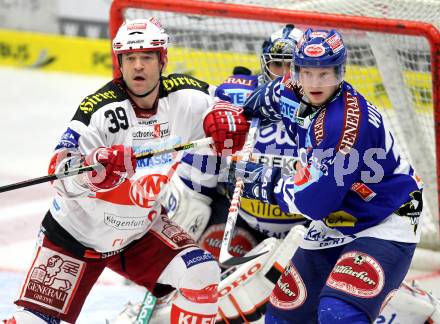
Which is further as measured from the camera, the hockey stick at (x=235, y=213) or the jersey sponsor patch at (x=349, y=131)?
the hockey stick at (x=235, y=213)

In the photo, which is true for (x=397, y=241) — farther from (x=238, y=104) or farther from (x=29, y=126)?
(x=29, y=126)

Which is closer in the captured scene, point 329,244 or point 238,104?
point 329,244

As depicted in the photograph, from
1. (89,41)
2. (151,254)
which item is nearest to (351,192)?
(151,254)

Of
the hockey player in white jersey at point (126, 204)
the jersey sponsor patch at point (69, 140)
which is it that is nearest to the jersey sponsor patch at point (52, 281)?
the hockey player in white jersey at point (126, 204)

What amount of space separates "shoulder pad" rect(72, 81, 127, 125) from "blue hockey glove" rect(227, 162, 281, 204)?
506mm

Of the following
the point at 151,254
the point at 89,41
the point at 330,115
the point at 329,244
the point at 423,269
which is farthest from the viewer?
the point at 89,41

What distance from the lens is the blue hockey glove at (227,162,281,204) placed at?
346cm

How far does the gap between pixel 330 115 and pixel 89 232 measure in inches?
39.5

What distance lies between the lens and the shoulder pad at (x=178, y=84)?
3.67m

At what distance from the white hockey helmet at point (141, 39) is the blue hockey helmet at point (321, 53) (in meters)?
0.53

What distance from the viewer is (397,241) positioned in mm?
3361

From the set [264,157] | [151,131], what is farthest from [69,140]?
[264,157]

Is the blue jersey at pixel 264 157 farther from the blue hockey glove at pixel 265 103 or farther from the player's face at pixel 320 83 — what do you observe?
the player's face at pixel 320 83

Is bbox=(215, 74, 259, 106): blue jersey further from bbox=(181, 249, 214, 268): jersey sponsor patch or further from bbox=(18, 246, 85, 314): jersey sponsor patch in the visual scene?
bbox=(18, 246, 85, 314): jersey sponsor patch
